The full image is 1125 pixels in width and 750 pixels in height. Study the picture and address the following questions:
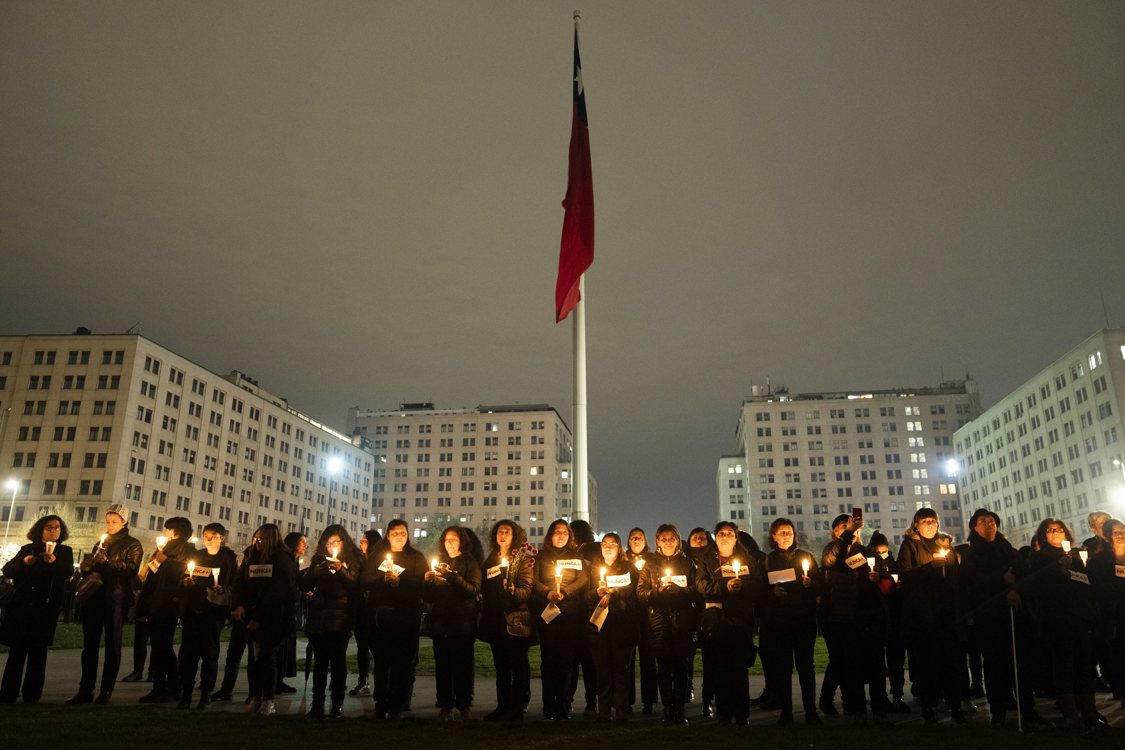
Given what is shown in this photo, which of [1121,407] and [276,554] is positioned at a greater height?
[1121,407]

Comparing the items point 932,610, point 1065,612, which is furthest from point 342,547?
point 1065,612

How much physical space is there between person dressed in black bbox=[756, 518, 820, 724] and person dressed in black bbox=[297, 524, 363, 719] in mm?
5749

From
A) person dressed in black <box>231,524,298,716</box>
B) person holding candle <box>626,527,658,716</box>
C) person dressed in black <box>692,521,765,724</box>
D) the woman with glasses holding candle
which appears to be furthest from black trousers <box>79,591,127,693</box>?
the woman with glasses holding candle

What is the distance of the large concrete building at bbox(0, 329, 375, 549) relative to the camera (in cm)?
8625

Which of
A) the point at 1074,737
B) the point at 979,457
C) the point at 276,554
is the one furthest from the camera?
the point at 979,457

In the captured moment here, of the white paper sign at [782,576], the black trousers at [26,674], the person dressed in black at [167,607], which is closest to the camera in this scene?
the white paper sign at [782,576]

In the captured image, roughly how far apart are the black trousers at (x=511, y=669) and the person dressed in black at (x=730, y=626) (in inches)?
96.5

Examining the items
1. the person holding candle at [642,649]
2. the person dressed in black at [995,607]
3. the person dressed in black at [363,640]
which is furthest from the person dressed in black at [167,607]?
the person dressed in black at [995,607]

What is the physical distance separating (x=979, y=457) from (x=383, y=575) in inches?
5555

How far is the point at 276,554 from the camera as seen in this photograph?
11172 mm

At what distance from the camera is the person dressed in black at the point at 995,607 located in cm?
1038

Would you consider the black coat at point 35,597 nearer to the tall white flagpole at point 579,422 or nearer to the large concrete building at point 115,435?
the tall white flagpole at point 579,422

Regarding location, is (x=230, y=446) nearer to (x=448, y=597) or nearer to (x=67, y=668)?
(x=67, y=668)

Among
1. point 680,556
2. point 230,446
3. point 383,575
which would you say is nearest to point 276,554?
point 383,575
